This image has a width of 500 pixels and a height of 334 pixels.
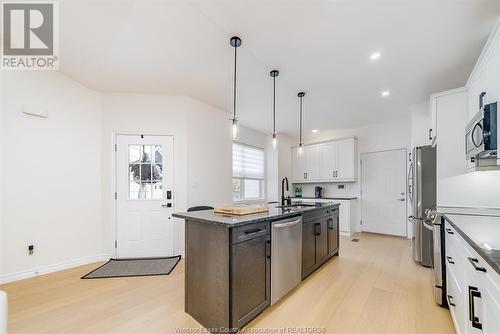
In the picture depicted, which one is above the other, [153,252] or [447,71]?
[447,71]

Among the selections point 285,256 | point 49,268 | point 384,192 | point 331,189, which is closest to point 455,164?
point 285,256

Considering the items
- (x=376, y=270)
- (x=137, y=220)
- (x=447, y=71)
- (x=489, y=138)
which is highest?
(x=447, y=71)

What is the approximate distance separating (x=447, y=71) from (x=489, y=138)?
172cm

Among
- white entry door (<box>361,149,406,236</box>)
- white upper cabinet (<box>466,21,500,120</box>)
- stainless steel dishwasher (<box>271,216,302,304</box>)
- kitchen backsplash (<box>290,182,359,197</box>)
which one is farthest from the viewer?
kitchen backsplash (<box>290,182,359,197</box>)

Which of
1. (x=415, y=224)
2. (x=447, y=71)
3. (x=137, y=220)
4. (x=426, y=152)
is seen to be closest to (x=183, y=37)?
(x=137, y=220)

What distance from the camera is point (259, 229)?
202 cm

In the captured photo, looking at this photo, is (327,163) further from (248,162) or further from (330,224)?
(330,224)

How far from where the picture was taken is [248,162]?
19.9 feet

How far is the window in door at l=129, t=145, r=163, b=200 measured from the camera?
3.77m

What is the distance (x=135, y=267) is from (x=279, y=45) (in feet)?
11.7

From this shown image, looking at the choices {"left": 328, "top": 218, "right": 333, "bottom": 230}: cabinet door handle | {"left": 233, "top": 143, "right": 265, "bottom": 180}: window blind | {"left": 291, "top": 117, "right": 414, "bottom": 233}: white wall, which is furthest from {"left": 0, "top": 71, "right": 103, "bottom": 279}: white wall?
{"left": 291, "top": 117, "right": 414, "bottom": 233}: white wall

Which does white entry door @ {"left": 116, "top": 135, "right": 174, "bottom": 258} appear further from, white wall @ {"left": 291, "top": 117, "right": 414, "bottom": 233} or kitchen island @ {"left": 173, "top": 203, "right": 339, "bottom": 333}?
white wall @ {"left": 291, "top": 117, "right": 414, "bottom": 233}

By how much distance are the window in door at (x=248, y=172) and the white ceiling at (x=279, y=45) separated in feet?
6.77

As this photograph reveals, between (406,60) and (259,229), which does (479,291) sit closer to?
(259,229)
